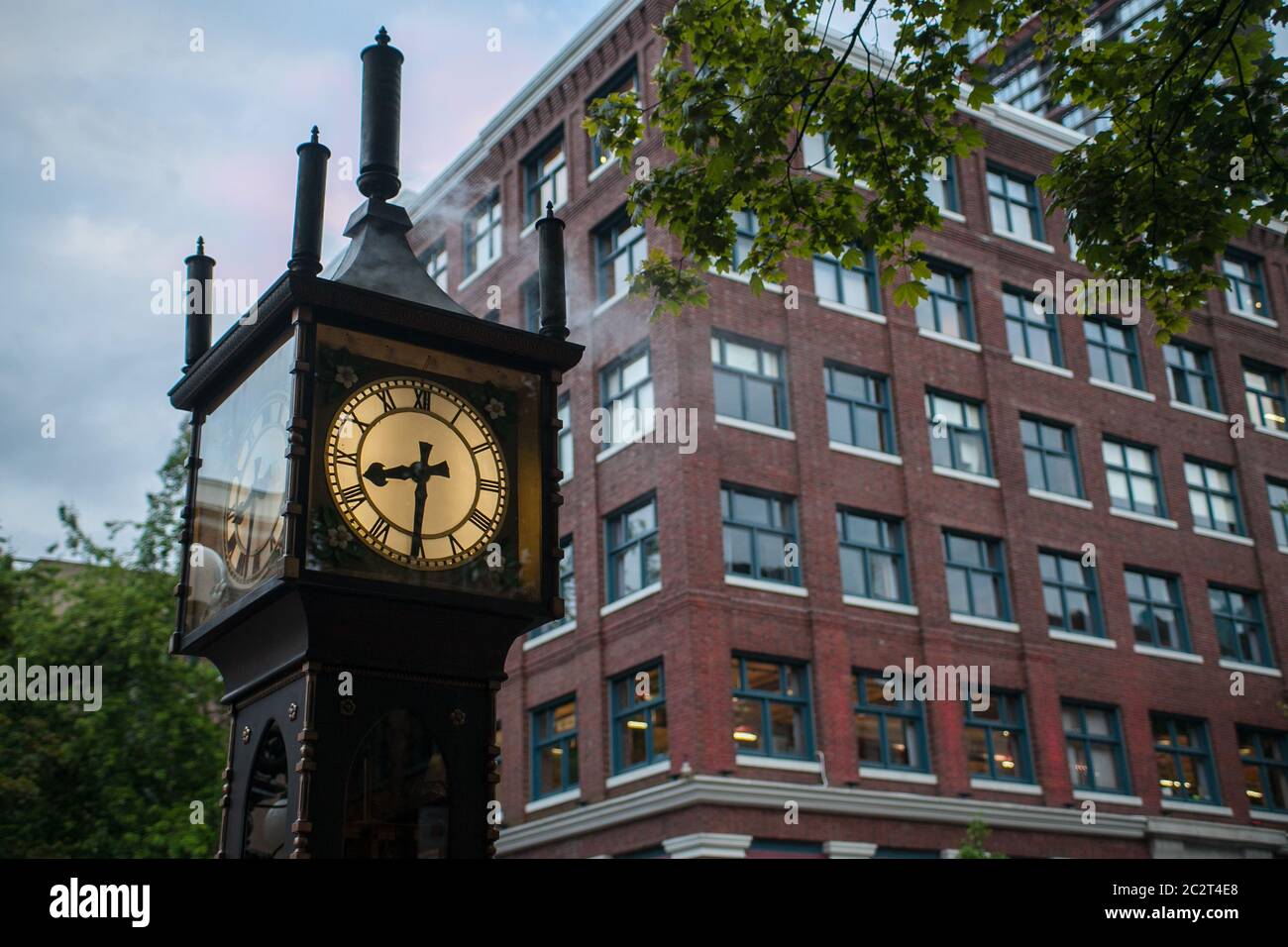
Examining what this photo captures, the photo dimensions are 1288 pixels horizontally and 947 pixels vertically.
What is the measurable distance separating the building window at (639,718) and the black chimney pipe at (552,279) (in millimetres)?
20146

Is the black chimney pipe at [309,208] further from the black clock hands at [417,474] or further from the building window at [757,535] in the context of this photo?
the building window at [757,535]

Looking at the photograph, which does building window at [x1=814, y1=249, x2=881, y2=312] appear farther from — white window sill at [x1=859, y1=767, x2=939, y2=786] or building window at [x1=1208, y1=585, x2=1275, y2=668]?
building window at [x1=1208, y1=585, x2=1275, y2=668]

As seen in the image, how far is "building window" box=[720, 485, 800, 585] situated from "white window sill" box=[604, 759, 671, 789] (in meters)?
3.71

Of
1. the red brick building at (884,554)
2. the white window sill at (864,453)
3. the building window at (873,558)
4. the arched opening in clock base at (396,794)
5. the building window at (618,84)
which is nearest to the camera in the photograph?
the arched opening in clock base at (396,794)

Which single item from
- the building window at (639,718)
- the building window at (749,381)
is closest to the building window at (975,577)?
the building window at (749,381)

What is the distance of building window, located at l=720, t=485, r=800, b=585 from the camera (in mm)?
25922

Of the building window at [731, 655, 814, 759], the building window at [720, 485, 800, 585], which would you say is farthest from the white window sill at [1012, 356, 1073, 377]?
the building window at [731, 655, 814, 759]

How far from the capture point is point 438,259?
37.7 meters

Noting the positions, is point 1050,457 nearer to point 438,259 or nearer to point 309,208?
point 438,259

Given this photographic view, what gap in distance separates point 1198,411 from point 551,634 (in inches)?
688

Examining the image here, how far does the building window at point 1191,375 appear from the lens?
34.7m

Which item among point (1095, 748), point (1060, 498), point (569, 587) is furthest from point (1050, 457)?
point (569, 587)

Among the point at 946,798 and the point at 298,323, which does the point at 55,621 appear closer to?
the point at 946,798
